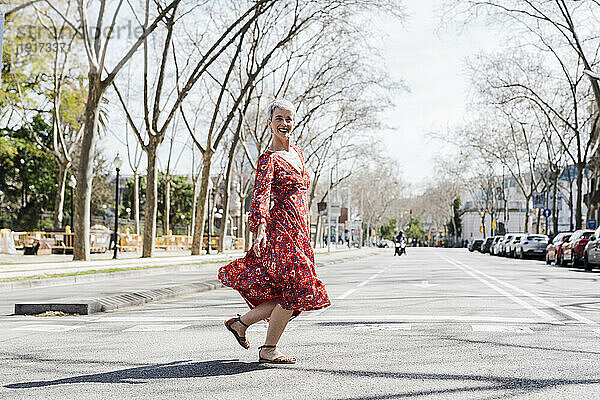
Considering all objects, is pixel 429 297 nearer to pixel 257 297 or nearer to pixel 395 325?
pixel 395 325

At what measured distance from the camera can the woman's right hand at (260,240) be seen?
245 inches

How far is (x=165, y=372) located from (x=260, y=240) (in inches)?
50.2

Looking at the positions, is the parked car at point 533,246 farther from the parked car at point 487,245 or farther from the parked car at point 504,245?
the parked car at point 487,245

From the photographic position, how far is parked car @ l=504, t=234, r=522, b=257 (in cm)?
5157

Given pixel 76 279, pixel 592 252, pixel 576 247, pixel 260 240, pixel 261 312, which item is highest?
pixel 260 240

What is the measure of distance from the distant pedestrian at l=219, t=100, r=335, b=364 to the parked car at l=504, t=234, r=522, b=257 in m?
46.3

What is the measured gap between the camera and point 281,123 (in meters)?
6.65

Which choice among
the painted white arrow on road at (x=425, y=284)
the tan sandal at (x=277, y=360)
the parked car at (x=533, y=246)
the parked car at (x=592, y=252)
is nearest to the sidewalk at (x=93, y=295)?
the painted white arrow on road at (x=425, y=284)

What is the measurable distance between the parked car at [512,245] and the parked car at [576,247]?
16700 millimetres

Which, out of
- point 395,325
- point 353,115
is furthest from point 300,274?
point 353,115

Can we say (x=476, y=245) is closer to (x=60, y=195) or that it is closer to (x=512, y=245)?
(x=512, y=245)

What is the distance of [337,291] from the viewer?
15.7 meters

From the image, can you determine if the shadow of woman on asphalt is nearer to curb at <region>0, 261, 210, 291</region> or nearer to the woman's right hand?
the woman's right hand

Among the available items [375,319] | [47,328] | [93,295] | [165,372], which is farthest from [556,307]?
[93,295]
